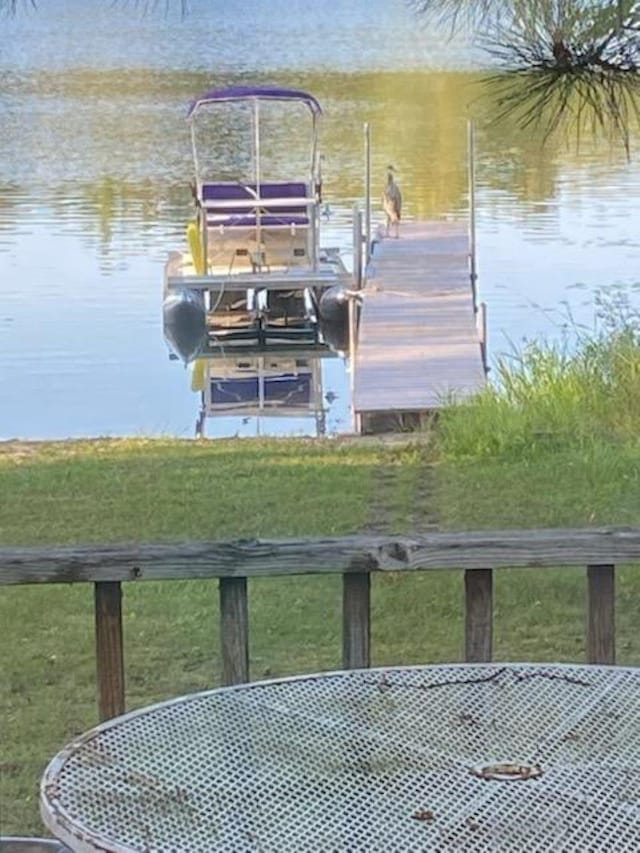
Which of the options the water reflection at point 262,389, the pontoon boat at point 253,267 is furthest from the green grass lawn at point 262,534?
the pontoon boat at point 253,267

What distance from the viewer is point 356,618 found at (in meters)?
2.61

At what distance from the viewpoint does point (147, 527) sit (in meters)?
6.50

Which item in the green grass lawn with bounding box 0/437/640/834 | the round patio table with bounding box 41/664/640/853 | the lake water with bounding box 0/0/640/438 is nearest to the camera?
the round patio table with bounding box 41/664/640/853

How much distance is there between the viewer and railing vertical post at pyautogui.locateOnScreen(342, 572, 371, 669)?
102 inches

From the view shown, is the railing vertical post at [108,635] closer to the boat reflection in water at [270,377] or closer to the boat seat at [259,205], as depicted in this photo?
the boat reflection in water at [270,377]

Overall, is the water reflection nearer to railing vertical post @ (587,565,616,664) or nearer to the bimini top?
the bimini top

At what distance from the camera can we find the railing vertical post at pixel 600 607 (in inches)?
103

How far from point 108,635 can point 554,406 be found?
20.9 ft

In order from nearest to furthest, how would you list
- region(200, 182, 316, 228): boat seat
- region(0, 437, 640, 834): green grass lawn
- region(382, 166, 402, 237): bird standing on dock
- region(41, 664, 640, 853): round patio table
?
region(41, 664, 640, 853): round patio table → region(0, 437, 640, 834): green grass lawn → region(200, 182, 316, 228): boat seat → region(382, 166, 402, 237): bird standing on dock

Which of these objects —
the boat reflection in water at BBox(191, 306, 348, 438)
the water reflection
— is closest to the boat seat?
the boat reflection in water at BBox(191, 306, 348, 438)

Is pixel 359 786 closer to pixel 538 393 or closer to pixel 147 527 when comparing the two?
pixel 147 527

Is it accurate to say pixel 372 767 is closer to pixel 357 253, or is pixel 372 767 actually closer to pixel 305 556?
pixel 305 556

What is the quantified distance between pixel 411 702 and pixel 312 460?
19.3 feet

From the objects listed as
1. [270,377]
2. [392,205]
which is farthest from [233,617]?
[392,205]
